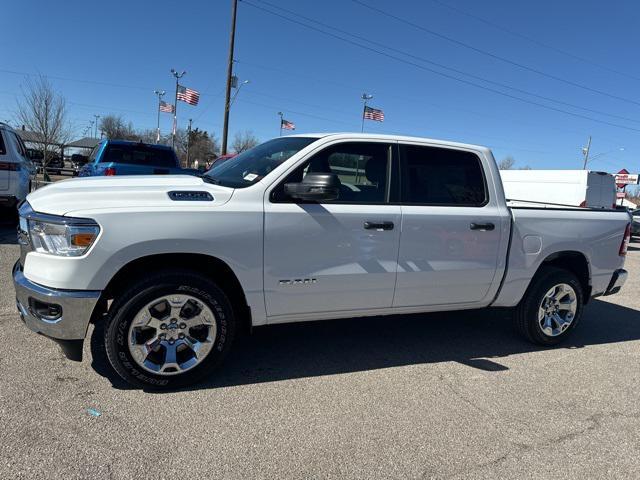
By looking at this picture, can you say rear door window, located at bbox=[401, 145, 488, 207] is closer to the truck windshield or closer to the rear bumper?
the truck windshield

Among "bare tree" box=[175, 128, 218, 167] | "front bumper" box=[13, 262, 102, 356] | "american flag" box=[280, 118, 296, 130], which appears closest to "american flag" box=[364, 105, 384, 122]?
"american flag" box=[280, 118, 296, 130]

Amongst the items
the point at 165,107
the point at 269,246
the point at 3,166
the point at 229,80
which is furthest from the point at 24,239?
A: the point at 165,107

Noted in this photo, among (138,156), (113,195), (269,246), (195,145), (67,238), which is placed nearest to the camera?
(67,238)

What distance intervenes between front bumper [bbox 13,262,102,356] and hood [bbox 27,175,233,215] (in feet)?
1.69

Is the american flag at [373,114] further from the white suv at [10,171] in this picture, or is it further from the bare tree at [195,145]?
the bare tree at [195,145]

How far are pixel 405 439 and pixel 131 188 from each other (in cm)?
249

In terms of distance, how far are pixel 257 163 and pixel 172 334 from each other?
153cm

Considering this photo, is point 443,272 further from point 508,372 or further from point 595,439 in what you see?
point 595,439

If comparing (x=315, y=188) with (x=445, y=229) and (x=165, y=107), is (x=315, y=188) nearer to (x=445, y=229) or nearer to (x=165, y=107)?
(x=445, y=229)

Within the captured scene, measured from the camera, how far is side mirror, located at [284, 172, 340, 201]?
132 inches

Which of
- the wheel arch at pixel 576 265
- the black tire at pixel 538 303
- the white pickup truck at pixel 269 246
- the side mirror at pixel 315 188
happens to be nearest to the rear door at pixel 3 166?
the white pickup truck at pixel 269 246

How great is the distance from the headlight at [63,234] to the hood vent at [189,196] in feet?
1.74

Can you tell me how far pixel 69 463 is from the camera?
2529 millimetres

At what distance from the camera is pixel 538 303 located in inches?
187
